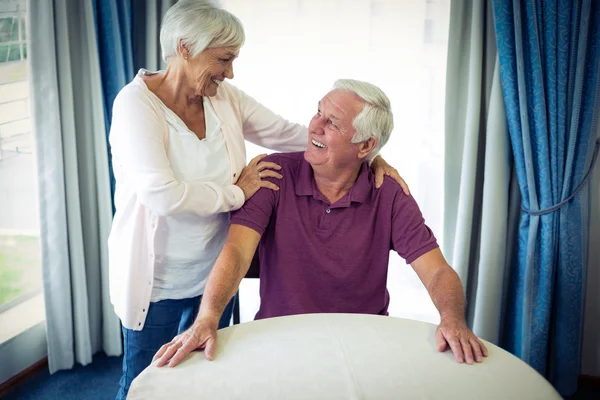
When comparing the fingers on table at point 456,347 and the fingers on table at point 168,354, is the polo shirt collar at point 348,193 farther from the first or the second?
the fingers on table at point 168,354

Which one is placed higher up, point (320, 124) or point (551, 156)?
point (320, 124)

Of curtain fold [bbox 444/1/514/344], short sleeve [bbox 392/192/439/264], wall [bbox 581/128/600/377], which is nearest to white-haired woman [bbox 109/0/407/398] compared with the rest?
short sleeve [bbox 392/192/439/264]

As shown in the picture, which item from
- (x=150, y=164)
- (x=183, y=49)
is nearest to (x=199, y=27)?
(x=183, y=49)

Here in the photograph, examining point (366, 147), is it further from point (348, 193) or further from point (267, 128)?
point (267, 128)

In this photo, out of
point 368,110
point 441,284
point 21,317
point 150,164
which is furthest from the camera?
point 21,317

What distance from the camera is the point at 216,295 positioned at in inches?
62.4

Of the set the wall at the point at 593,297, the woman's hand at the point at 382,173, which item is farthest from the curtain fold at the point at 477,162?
the woman's hand at the point at 382,173

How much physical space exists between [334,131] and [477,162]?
987 mm

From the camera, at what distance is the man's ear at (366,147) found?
71.1 inches

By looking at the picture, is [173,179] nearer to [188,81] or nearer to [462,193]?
[188,81]

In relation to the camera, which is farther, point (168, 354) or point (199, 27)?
point (199, 27)

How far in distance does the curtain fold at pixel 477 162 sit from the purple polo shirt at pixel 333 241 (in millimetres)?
731

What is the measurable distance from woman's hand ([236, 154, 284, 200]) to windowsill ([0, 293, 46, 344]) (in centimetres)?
135

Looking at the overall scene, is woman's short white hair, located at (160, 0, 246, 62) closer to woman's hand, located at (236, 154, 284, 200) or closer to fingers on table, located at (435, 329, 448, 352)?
woman's hand, located at (236, 154, 284, 200)
